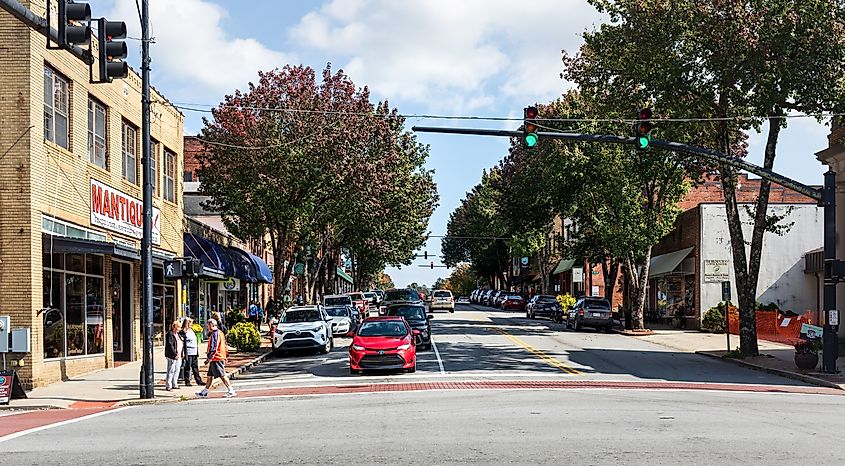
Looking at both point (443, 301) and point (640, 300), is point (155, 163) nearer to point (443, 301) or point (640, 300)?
point (640, 300)

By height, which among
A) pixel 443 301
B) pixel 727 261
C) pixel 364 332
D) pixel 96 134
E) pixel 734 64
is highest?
pixel 734 64

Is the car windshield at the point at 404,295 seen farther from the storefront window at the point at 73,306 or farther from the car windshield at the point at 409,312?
the storefront window at the point at 73,306

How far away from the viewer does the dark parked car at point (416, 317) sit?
31828 mm

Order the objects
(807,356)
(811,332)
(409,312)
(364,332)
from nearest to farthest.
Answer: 1. (807,356)
2. (364,332)
3. (811,332)
4. (409,312)

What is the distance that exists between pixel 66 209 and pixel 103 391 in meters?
4.84

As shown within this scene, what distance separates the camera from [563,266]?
84688mm

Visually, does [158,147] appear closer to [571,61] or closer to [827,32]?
[571,61]

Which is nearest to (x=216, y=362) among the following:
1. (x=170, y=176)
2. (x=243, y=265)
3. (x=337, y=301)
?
(x=170, y=176)

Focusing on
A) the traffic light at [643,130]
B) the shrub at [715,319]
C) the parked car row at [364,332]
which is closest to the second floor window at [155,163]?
the parked car row at [364,332]

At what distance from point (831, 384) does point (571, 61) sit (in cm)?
1991

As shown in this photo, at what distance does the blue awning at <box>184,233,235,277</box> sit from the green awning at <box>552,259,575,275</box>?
47210 millimetres

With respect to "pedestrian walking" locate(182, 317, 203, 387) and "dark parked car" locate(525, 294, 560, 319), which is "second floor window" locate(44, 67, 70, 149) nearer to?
"pedestrian walking" locate(182, 317, 203, 387)

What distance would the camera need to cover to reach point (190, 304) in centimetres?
3825

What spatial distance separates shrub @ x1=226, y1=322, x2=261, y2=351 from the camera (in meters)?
31.7
